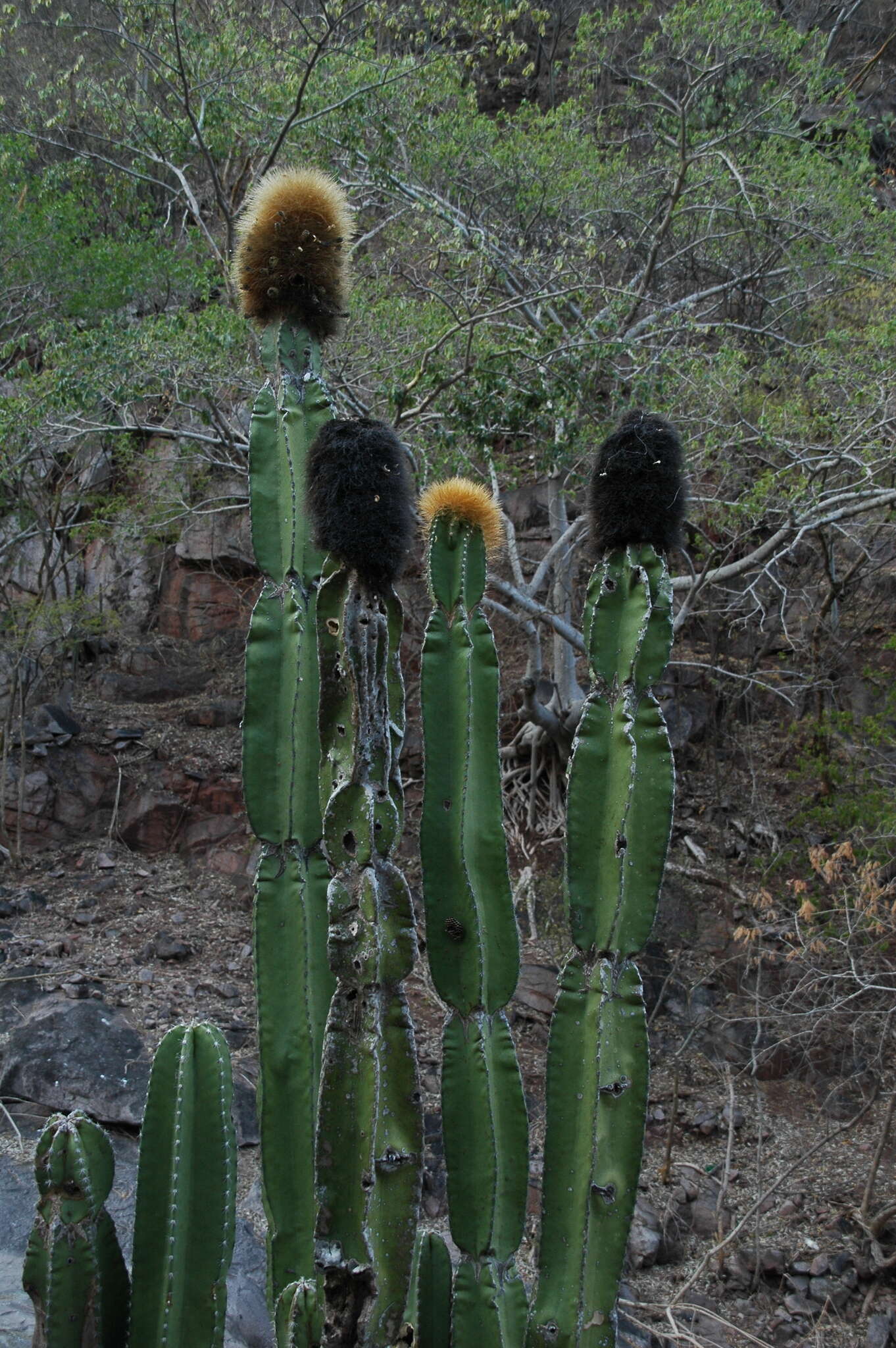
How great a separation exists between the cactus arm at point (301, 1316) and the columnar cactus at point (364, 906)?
0.03 m

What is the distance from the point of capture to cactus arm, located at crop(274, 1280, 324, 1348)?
210 cm

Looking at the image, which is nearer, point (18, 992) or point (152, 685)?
point (18, 992)

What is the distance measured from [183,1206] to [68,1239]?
0.86 feet

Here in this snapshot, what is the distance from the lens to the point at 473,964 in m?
2.42

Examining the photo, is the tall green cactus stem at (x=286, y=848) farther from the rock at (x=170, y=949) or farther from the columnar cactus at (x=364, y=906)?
the rock at (x=170, y=949)

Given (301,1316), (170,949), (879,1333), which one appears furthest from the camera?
(170,949)

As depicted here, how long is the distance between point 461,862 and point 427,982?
164 inches

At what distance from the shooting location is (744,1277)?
4.88m

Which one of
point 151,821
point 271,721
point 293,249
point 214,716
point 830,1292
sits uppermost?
point 214,716

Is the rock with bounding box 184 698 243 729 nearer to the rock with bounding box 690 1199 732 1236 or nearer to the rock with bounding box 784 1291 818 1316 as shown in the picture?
the rock with bounding box 690 1199 732 1236

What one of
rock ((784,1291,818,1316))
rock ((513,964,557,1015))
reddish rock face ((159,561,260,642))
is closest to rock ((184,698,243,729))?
reddish rock face ((159,561,260,642))

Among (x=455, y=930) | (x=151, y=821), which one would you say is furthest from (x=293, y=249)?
(x=151, y=821)

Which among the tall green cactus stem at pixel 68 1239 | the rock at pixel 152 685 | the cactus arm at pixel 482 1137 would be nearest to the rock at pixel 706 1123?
the cactus arm at pixel 482 1137

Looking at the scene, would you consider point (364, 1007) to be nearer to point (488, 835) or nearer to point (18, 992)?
point (488, 835)
